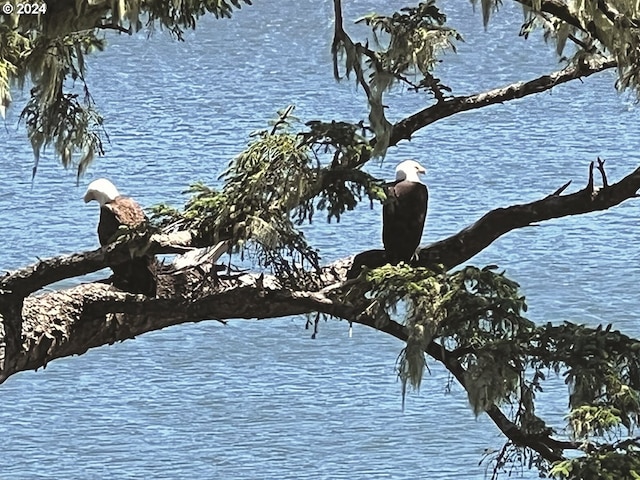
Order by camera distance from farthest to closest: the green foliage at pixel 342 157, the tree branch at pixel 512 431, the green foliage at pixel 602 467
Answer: the green foliage at pixel 342 157, the tree branch at pixel 512 431, the green foliage at pixel 602 467

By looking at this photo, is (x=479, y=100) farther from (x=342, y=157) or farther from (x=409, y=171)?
(x=409, y=171)

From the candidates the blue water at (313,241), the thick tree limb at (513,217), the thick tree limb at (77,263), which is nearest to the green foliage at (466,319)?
the thick tree limb at (513,217)

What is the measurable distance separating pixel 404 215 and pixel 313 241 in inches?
113

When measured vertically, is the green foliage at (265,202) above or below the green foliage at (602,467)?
above

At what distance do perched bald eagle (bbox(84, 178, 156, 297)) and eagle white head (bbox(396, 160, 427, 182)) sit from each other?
66cm

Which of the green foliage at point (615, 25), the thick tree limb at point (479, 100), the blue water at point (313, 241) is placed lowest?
the blue water at point (313, 241)

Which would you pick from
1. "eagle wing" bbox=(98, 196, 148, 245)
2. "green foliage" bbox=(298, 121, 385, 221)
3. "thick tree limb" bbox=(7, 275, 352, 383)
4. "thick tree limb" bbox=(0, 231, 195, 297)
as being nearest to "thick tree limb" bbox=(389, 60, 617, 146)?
"green foliage" bbox=(298, 121, 385, 221)

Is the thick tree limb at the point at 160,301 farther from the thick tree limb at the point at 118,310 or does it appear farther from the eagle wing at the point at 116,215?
the eagle wing at the point at 116,215

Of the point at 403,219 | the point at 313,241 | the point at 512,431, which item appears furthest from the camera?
the point at 313,241

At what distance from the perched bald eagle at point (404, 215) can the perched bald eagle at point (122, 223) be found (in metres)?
0.54

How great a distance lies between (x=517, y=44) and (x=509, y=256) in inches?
106

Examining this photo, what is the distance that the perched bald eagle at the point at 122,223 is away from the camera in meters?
3.49

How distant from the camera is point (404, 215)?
3809 millimetres

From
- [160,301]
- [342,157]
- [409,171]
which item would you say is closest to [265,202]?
[342,157]
